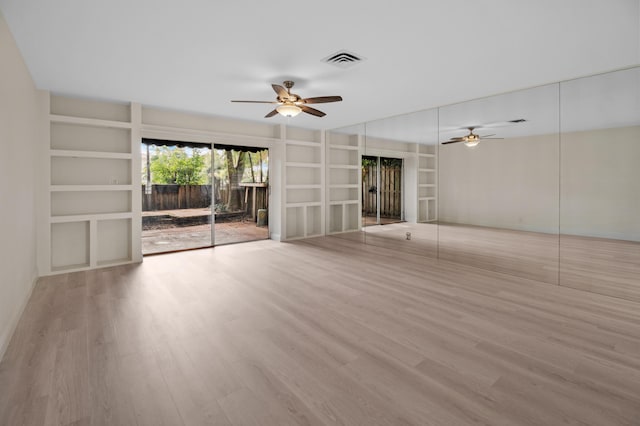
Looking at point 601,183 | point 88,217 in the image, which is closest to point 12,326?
point 88,217

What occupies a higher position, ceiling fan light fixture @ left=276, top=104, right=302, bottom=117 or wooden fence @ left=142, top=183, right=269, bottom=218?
ceiling fan light fixture @ left=276, top=104, right=302, bottom=117

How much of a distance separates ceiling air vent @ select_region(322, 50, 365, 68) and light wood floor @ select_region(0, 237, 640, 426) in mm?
2536

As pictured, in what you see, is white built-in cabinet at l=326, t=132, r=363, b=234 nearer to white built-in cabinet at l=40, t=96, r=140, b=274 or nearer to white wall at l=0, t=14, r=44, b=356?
white built-in cabinet at l=40, t=96, r=140, b=274

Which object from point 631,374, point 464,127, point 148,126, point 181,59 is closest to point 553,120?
point 464,127

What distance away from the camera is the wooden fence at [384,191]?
605cm

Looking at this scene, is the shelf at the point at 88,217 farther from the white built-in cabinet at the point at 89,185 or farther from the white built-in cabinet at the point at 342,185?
the white built-in cabinet at the point at 342,185

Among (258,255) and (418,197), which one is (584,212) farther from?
(258,255)

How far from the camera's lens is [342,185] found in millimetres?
7543

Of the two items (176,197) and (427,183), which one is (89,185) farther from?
(427,183)

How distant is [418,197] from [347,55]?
298 centimetres

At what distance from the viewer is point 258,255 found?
5453mm

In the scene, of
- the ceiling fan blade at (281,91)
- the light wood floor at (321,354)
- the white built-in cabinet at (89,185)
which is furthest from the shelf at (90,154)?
the ceiling fan blade at (281,91)

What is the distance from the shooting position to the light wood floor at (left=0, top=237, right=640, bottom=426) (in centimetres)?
166

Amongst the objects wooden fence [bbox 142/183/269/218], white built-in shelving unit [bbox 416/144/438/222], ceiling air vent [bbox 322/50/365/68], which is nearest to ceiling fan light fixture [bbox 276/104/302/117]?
ceiling air vent [bbox 322/50/365/68]
